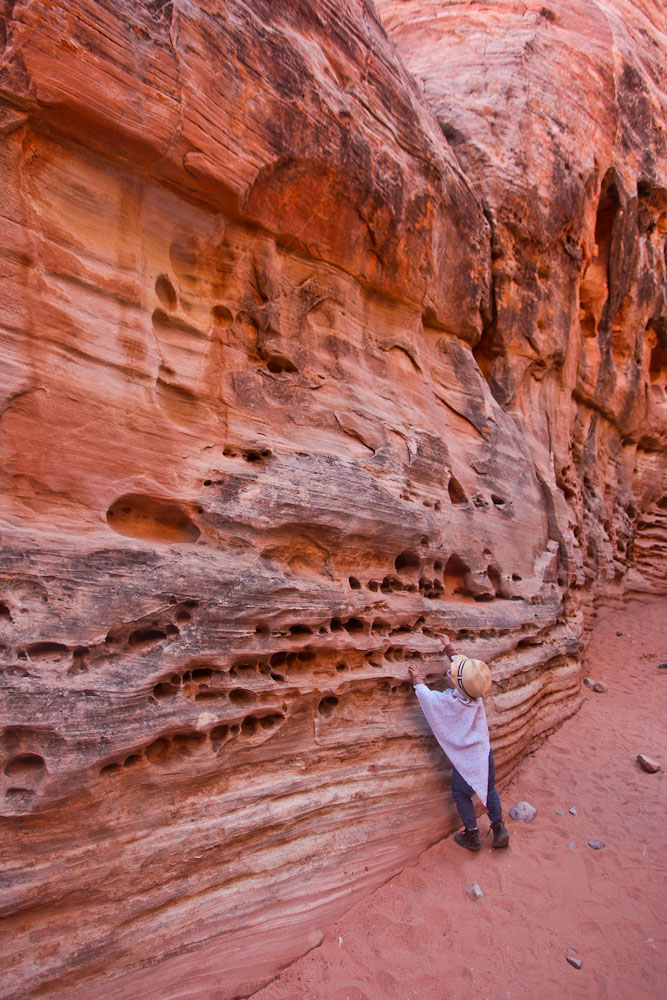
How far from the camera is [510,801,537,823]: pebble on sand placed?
468cm

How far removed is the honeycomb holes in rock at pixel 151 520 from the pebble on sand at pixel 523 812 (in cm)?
336

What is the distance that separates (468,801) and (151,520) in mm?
2933

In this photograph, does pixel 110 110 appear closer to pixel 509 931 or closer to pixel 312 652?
pixel 312 652

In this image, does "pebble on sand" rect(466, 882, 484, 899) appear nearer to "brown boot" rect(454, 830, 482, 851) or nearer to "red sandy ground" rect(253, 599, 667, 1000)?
"red sandy ground" rect(253, 599, 667, 1000)

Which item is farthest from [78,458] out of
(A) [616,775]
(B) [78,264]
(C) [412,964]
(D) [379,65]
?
(A) [616,775]

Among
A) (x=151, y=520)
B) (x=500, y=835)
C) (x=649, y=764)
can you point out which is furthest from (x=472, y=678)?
(x=649, y=764)

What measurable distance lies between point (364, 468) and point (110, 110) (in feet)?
9.10

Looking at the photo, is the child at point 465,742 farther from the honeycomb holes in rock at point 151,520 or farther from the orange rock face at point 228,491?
the honeycomb holes in rock at point 151,520

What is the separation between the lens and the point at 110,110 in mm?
3346

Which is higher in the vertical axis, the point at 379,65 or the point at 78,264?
the point at 379,65

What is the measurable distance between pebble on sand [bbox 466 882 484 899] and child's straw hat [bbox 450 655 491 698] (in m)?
1.19

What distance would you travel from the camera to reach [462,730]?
13.8ft

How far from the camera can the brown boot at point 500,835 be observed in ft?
13.8

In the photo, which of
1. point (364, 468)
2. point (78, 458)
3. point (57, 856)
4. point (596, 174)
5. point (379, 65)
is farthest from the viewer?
point (596, 174)
